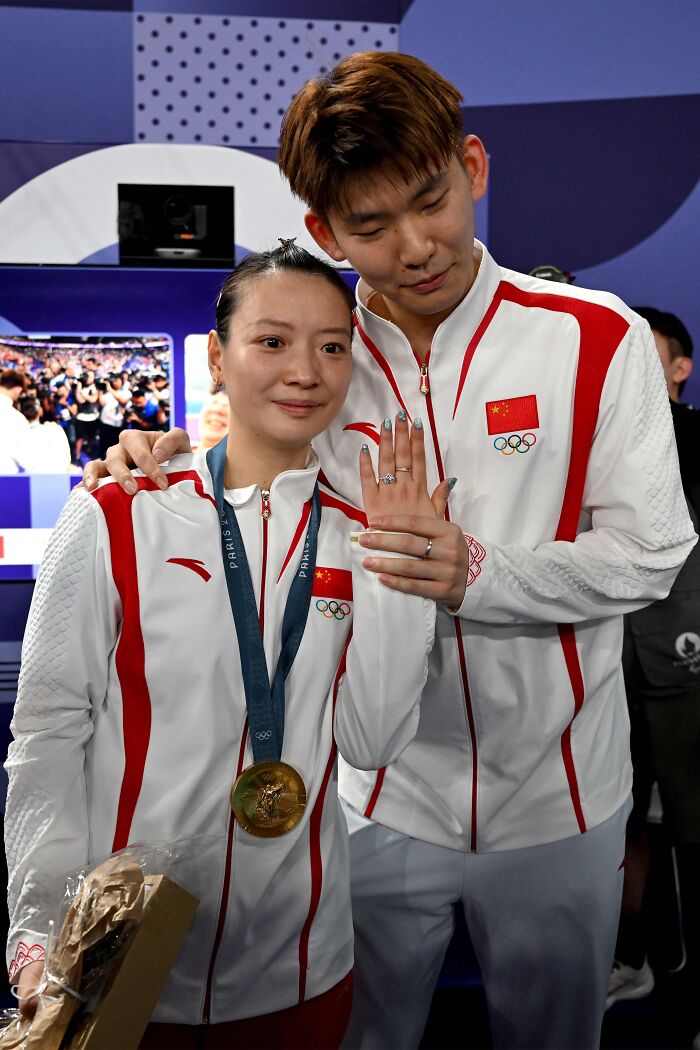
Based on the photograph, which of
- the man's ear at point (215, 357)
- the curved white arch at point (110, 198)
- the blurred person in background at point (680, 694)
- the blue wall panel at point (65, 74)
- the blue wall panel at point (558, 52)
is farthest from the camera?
the blue wall panel at point (558, 52)

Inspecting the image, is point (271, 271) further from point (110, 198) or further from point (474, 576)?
point (110, 198)

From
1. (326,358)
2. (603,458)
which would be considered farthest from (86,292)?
(603,458)

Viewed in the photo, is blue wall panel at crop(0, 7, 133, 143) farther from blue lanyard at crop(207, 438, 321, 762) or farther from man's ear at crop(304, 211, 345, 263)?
blue lanyard at crop(207, 438, 321, 762)

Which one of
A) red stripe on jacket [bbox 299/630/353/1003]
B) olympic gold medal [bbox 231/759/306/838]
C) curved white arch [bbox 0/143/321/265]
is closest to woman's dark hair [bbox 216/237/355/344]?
red stripe on jacket [bbox 299/630/353/1003]

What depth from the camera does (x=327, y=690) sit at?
143 centimetres

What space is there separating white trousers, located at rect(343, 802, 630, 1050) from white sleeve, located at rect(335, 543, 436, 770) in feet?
1.31

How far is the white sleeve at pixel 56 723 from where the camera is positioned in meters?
1.33

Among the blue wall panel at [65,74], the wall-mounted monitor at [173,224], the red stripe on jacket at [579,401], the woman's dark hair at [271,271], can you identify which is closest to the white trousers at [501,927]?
the red stripe on jacket at [579,401]

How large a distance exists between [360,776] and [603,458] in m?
0.70

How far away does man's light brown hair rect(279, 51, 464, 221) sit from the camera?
1413 mm

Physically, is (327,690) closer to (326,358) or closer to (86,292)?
(326,358)

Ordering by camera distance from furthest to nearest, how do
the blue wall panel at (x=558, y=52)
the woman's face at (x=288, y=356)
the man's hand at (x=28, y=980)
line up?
the blue wall panel at (x=558, y=52) → the woman's face at (x=288, y=356) → the man's hand at (x=28, y=980)

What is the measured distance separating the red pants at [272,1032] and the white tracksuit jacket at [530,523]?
0.34m

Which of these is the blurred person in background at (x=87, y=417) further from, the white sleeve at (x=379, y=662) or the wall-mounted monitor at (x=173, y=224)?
the white sleeve at (x=379, y=662)
